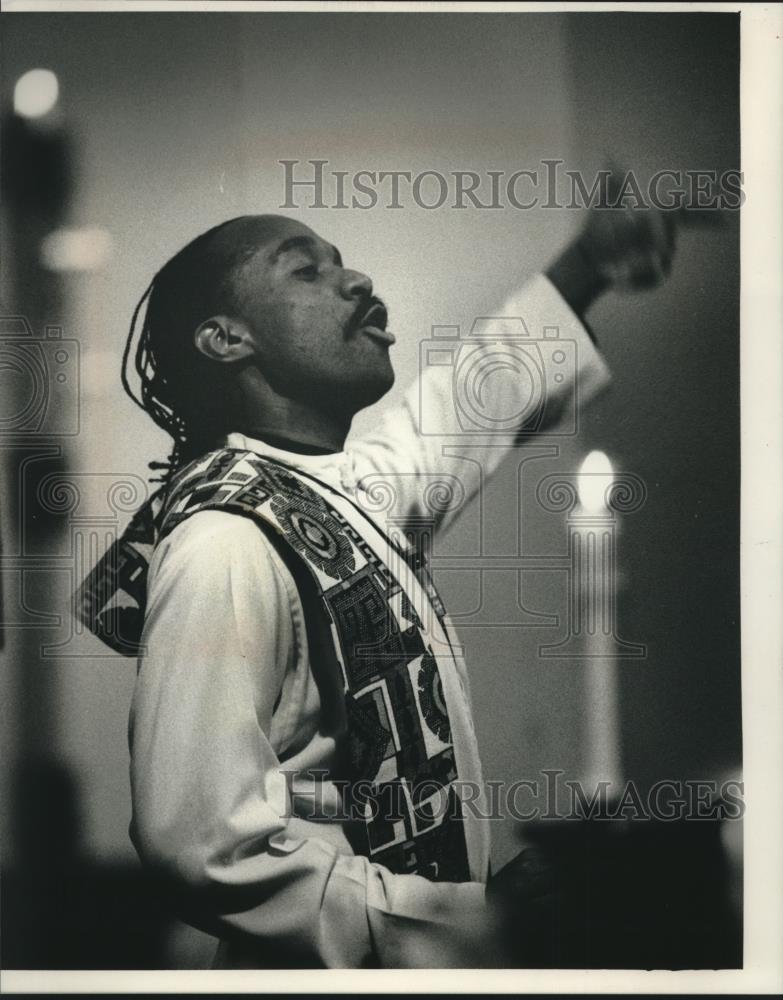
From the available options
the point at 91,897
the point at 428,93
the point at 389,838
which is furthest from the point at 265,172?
the point at 91,897

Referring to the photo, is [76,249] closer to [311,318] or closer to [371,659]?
[311,318]

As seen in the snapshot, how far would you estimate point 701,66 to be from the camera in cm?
177

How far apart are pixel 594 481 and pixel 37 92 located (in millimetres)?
1109

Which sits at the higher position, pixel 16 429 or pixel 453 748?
pixel 16 429

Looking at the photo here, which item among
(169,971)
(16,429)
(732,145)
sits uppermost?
(732,145)

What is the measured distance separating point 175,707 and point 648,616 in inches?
30.4

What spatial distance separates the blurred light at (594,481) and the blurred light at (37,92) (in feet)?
3.45

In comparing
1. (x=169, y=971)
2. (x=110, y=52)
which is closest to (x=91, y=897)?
(x=169, y=971)

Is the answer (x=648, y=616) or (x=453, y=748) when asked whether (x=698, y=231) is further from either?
(x=453, y=748)

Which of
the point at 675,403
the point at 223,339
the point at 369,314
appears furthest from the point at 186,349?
the point at 675,403

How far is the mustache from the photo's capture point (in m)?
1.74

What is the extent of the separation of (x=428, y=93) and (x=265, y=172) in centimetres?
30

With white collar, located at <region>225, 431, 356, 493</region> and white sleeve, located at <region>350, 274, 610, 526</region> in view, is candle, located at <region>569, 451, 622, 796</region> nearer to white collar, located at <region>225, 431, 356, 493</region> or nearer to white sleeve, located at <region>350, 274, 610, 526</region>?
white sleeve, located at <region>350, 274, 610, 526</region>

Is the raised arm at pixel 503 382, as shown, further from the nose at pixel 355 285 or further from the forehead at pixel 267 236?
the forehead at pixel 267 236
